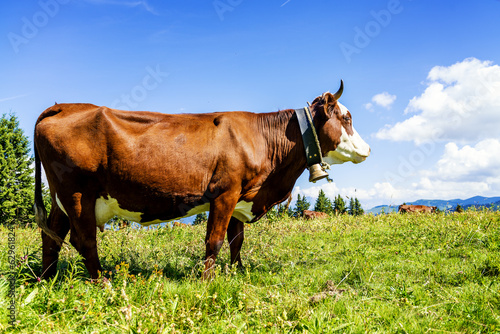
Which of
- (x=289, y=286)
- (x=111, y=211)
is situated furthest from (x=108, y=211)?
(x=289, y=286)

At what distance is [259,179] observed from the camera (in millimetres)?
5301

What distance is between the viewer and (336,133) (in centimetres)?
562

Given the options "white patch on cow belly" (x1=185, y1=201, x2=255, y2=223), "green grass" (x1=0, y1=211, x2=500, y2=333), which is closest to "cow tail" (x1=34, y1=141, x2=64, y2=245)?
"green grass" (x1=0, y1=211, x2=500, y2=333)

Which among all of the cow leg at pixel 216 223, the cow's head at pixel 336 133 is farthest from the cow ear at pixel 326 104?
the cow leg at pixel 216 223

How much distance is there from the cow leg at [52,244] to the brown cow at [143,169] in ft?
0.05

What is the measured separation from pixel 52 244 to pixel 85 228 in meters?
0.89

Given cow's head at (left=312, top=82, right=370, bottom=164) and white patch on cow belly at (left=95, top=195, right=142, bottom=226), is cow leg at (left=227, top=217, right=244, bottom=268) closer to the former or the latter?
white patch on cow belly at (left=95, top=195, right=142, bottom=226)

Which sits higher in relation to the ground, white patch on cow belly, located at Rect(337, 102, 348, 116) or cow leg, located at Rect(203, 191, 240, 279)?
white patch on cow belly, located at Rect(337, 102, 348, 116)

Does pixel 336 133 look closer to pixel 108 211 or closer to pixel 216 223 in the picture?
pixel 216 223

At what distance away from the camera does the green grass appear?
3.24m

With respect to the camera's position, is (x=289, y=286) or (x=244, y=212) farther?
(x=244, y=212)

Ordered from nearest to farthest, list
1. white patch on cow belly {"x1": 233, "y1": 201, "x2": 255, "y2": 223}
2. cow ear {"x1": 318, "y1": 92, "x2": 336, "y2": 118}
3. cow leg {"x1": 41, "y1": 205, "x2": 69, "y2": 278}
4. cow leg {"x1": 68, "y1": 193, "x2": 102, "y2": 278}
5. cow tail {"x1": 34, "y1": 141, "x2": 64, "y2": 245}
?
1. cow leg {"x1": 68, "y1": 193, "x2": 102, "y2": 278}
2. cow tail {"x1": 34, "y1": 141, "x2": 64, "y2": 245}
3. cow leg {"x1": 41, "y1": 205, "x2": 69, "y2": 278}
4. white patch on cow belly {"x1": 233, "y1": 201, "x2": 255, "y2": 223}
5. cow ear {"x1": 318, "y1": 92, "x2": 336, "y2": 118}

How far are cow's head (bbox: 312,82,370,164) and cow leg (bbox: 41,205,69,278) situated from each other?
402 centimetres

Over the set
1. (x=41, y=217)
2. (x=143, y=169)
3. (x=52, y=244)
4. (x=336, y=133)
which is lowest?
(x=52, y=244)
